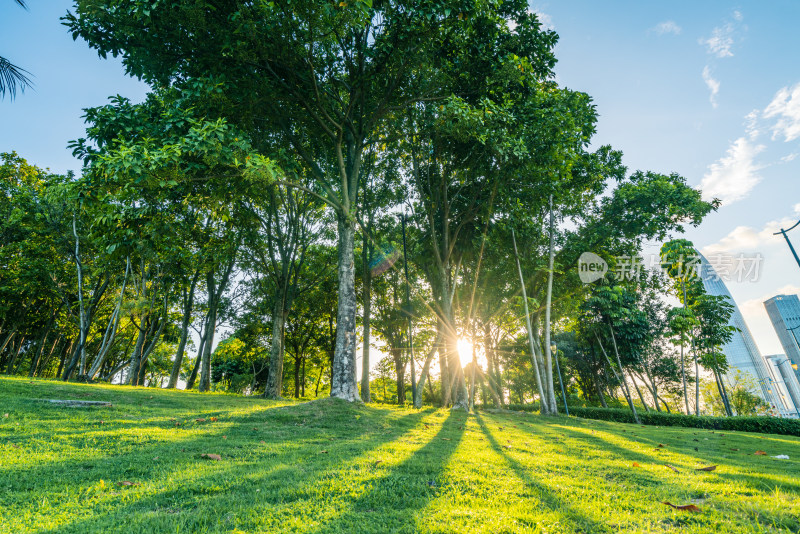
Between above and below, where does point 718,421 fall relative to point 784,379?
below

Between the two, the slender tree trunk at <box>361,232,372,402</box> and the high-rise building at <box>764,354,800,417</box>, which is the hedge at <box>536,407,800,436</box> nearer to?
the slender tree trunk at <box>361,232,372,402</box>

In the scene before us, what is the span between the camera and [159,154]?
6.88 meters

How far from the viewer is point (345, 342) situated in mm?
9109

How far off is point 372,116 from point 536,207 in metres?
8.00

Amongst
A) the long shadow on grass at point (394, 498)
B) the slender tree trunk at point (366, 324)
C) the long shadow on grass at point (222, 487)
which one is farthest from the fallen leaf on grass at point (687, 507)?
the slender tree trunk at point (366, 324)

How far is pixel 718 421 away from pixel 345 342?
20.4 meters

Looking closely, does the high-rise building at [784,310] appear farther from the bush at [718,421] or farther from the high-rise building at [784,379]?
the bush at [718,421]

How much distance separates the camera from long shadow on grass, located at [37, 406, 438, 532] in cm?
231

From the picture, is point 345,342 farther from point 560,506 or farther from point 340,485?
point 560,506

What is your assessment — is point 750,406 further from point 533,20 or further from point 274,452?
point 274,452

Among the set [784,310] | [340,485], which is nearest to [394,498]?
[340,485]

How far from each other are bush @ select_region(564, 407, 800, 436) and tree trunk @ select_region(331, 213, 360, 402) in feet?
60.9

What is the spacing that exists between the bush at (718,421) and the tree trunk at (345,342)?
18.6m

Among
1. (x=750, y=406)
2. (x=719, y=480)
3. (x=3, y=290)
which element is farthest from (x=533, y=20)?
(x=750, y=406)
